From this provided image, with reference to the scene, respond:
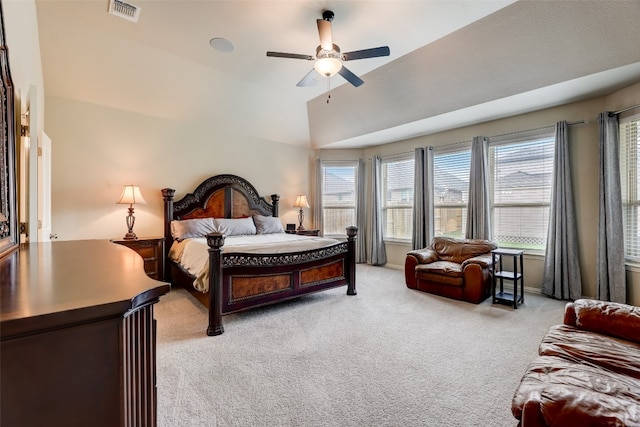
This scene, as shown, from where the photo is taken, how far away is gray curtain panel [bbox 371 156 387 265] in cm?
623

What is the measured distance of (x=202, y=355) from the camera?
249 cm

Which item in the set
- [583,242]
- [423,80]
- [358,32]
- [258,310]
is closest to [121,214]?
[258,310]

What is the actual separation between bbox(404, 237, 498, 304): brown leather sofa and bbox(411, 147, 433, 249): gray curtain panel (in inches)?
19.0

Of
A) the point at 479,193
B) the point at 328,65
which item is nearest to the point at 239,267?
the point at 328,65

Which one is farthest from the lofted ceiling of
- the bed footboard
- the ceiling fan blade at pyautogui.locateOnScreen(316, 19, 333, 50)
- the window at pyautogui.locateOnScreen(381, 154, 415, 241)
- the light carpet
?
the light carpet

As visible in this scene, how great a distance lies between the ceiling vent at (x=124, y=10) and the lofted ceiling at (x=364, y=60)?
0.26ft

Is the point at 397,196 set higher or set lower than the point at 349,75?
lower

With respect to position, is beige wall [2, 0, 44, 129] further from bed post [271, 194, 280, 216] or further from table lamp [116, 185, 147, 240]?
bed post [271, 194, 280, 216]

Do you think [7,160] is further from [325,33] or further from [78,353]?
[325,33]

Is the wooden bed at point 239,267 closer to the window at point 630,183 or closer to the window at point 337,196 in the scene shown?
the window at point 337,196

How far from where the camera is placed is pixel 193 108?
4910 mm

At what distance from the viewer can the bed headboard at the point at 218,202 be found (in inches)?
191

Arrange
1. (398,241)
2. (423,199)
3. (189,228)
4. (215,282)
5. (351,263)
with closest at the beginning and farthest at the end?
(215,282) → (351,263) → (189,228) → (423,199) → (398,241)

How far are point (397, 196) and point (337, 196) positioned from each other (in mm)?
1377
